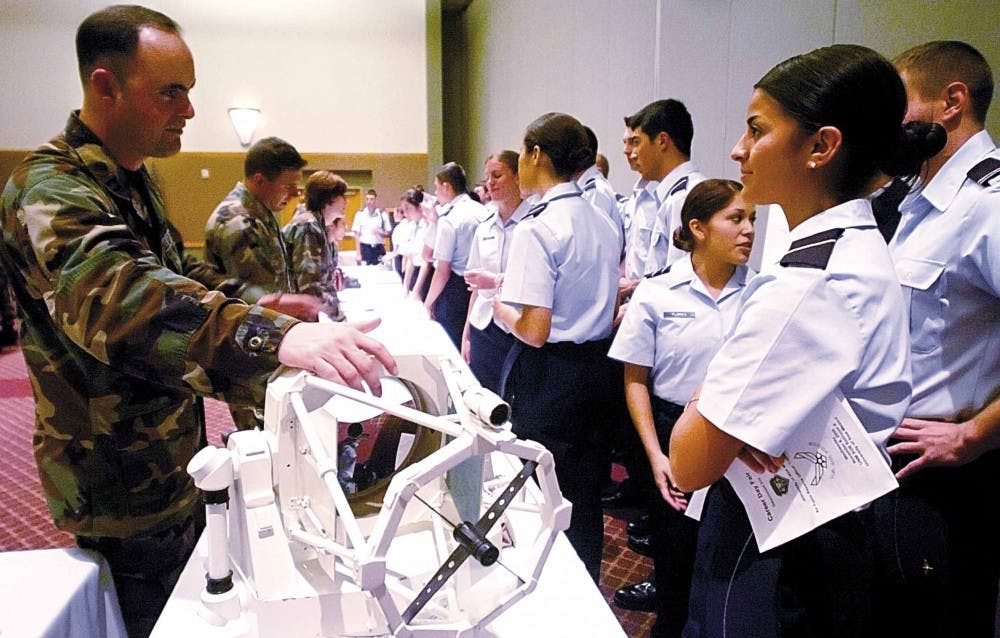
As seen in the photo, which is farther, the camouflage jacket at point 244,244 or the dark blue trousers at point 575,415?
the camouflage jacket at point 244,244

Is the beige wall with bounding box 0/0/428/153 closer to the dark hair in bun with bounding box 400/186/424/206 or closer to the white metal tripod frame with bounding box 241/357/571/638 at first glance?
the dark hair in bun with bounding box 400/186/424/206

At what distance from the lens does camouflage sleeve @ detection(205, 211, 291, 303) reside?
2445 millimetres

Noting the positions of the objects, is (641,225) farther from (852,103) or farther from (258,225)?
(852,103)

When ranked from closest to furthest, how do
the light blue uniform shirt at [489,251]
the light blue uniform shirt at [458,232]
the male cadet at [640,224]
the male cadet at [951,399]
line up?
the male cadet at [951,399] → the male cadet at [640,224] → the light blue uniform shirt at [489,251] → the light blue uniform shirt at [458,232]

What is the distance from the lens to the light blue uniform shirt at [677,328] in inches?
67.7

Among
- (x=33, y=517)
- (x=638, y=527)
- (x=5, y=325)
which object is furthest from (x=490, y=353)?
(x=5, y=325)

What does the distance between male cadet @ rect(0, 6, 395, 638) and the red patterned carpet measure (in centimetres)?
152

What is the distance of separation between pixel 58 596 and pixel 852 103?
1.49 meters

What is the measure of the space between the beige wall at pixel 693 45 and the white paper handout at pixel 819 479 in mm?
1650

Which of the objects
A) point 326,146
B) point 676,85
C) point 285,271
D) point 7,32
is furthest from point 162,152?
point 7,32

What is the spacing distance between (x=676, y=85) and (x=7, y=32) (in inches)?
398

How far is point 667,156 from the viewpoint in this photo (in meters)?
2.88

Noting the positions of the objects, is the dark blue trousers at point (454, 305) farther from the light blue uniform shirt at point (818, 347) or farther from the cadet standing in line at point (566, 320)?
the light blue uniform shirt at point (818, 347)

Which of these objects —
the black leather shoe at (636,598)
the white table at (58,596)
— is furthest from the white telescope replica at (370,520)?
the black leather shoe at (636,598)
